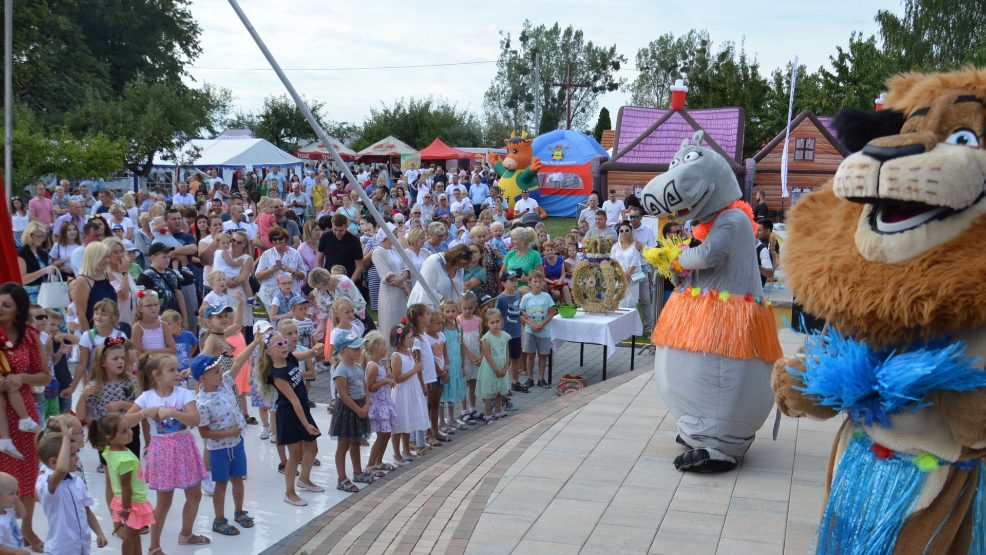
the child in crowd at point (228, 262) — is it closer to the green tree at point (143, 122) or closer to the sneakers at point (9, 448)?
the sneakers at point (9, 448)

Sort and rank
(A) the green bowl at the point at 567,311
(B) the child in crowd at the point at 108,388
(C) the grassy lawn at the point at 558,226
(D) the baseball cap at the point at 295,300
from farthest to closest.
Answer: (C) the grassy lawn at the point at 558,226 < (A) the green bowl at the point at 567,311 < (D) the baseball cap at the point at 295,300 < (B) the child in crowd at the point at 108,388

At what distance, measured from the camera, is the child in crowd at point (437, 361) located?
27.4ft

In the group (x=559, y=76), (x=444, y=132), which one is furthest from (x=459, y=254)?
(x=559, y=76)

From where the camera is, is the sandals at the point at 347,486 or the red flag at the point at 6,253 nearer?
the red flag at the point at 6,253

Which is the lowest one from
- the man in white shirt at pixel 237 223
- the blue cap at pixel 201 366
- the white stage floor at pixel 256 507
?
the white stage floor at pixel 256 507

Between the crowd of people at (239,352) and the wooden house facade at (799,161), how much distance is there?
38.3 ft

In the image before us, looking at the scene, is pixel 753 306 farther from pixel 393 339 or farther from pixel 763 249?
pixel 763 249

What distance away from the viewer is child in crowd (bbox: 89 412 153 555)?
5637 millimetres

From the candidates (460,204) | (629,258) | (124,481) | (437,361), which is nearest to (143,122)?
(460,204)

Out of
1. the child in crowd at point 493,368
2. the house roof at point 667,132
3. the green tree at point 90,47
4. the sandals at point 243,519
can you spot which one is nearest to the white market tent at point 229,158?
the green tree at point 90,47

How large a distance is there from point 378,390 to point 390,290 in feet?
8.77

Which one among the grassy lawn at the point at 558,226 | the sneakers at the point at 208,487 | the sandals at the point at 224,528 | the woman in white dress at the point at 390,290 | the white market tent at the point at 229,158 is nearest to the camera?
the sandals at the point at 224,528

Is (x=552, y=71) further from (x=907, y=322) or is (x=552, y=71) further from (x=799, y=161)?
(x=907, y=322)

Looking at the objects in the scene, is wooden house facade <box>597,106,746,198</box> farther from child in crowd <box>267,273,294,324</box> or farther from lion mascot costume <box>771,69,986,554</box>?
lion mascot costume <box>771,69,986,554</box>
